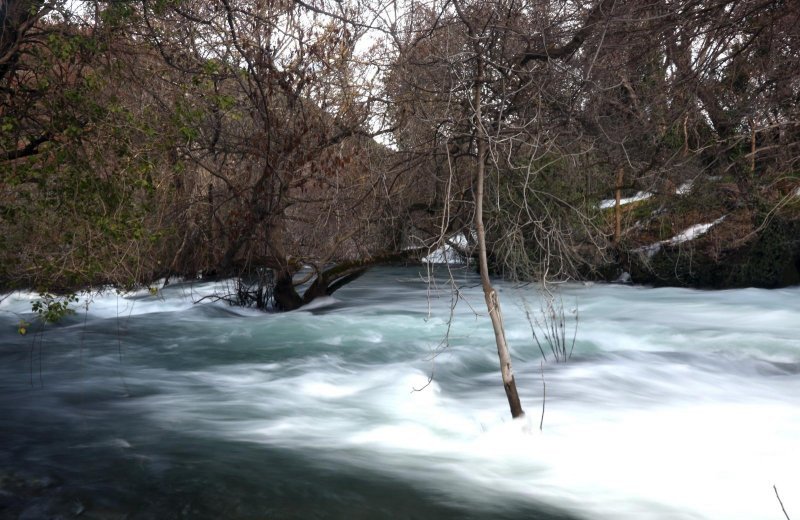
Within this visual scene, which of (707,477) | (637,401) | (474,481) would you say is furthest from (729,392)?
(474,481)

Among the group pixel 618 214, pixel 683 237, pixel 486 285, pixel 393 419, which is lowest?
pixel 393 419

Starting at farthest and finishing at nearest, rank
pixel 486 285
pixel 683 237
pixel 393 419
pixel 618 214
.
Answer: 1. pixel 683 237
2. pixel 618 214
3. pixel 393 419
4. pixel 486 285

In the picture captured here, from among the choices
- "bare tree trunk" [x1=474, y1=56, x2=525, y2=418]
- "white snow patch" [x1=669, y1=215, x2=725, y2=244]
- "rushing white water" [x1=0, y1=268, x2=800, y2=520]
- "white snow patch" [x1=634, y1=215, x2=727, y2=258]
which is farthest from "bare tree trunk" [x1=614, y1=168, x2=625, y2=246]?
"bare tree trunk" [x1=474, y1=56, x2=525, y2=418]

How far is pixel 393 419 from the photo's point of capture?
26.5ft

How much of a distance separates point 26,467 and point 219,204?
6683mm

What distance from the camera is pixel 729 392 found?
9188mm

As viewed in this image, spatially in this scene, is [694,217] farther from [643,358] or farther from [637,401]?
[637,401]

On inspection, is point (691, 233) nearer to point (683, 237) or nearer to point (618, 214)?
point (683, 237)

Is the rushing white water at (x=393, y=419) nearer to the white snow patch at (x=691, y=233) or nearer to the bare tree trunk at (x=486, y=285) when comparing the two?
the bare tree trunk at (x=486, y=285)

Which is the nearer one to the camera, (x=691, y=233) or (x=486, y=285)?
(x=486, y=285)

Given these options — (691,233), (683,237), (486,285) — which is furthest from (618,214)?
(486,285)

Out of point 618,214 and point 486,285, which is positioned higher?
point 618,214

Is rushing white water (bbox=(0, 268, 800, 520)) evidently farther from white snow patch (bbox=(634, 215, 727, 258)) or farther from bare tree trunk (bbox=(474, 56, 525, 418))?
white snow patch (bbox=(634, 215, 727, 258))

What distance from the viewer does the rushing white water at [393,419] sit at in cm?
588
